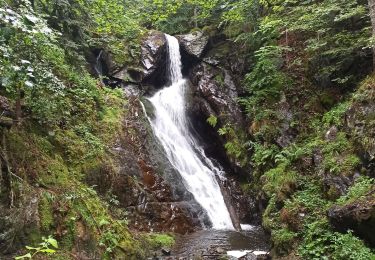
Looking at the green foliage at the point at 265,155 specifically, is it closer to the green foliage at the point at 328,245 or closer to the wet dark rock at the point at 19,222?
the green foliage at the point at 328,245

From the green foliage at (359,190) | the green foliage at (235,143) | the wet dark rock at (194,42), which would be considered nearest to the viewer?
the green foliage at (359,190)

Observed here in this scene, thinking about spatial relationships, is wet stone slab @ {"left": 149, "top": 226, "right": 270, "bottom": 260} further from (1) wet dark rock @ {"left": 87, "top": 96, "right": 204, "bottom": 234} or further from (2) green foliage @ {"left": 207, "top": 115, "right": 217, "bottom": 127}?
(2) green foliage @ {"left": 207, "top": 115, "right": 217, "bottom": 127}

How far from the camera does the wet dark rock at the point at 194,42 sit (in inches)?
759

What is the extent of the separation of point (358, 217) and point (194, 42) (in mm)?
15202

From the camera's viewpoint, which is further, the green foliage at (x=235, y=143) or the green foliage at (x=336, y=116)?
the green foliage at (x=235, y=143)

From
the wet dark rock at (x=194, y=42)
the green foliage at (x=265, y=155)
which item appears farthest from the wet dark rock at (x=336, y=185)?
the wet dark rock at (x=194, y=42)

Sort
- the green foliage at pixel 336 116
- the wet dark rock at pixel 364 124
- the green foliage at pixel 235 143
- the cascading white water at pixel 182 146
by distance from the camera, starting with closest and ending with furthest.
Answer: the wet dark rock at pixel 364 124 → the green foliage at pixel 336 116 → the cascading white water at pixel 182 146 → the green foliage at pixel 235 143

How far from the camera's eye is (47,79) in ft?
22.5

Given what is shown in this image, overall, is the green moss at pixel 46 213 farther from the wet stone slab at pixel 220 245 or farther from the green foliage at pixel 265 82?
the green foliage at pixel 265 82

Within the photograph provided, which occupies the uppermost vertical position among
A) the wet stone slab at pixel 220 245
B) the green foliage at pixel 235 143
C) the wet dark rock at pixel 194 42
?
the wet dark rock at pixel 194 42

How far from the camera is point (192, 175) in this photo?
46.9ft

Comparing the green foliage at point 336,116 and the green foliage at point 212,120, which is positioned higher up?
the green foliage at point 336,116

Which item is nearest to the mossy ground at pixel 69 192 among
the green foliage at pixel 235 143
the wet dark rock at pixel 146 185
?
the wet dark rock at pixel 146 185

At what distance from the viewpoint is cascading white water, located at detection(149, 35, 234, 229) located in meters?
13.3
